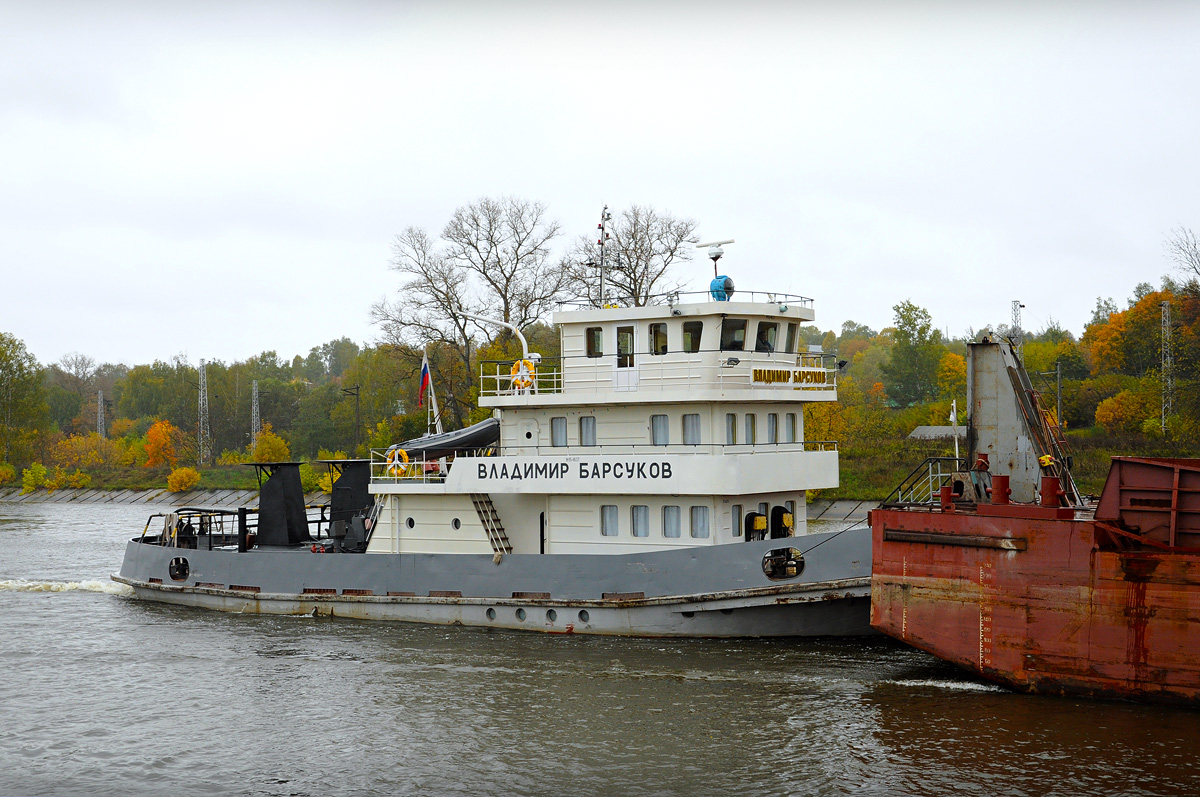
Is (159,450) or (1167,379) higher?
(1167,379)

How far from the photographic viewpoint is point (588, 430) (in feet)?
64.3

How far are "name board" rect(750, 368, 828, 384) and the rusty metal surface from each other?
3.85 m

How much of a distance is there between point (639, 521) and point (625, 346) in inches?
129

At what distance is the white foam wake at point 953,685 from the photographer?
14977mm

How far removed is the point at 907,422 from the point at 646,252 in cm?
2185

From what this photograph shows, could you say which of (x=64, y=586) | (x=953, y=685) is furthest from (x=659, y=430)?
(x=64, y=586)

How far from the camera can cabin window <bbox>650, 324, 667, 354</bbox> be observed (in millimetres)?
19031

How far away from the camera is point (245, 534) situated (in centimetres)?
2369

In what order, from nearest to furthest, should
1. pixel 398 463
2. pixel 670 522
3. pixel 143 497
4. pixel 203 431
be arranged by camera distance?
pixel 670 522 → pixel 398 463 → pixel 143 497 → pixel 203 431

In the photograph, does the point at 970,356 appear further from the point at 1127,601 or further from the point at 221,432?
the point at 221,432

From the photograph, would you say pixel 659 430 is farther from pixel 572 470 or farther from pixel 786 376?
pixel 786 376

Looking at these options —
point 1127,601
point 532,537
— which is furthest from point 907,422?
point 1127,601

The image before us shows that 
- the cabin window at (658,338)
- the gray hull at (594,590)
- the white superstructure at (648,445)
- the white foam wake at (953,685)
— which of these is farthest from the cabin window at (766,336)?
the white foam wake at (953,685)

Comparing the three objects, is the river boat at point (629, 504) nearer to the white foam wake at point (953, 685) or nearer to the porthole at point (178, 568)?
the white foam wake at point (953, 685)
